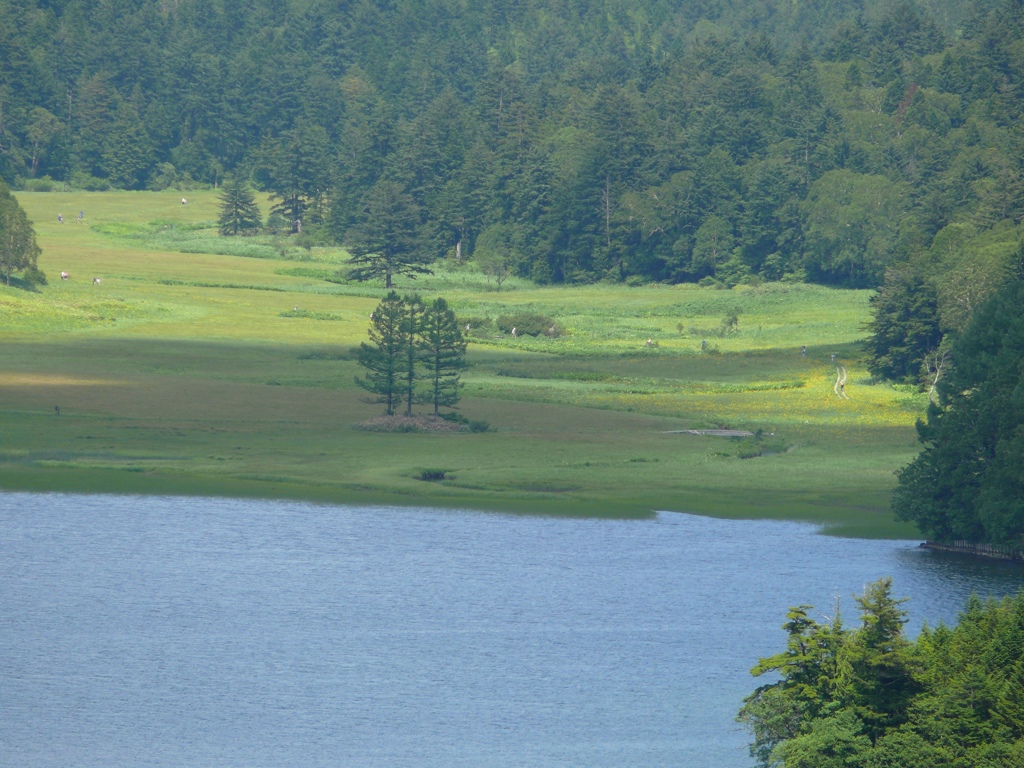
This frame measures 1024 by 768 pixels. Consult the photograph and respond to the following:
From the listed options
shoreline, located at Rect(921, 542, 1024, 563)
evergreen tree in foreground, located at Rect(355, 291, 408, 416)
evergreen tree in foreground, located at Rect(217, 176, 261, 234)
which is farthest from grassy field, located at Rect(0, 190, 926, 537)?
evergreen tree in foreground, located at Rect(217, 176, 261, 234)

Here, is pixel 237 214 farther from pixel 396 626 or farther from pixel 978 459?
pixel 396 626

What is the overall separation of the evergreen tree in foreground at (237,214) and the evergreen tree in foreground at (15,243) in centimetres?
5704

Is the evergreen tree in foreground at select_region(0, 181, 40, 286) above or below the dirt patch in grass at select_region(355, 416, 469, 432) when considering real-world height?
A: above

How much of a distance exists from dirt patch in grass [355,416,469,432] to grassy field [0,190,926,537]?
3.31 ft

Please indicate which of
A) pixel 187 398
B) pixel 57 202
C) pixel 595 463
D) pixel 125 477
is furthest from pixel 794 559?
pixel 57 202

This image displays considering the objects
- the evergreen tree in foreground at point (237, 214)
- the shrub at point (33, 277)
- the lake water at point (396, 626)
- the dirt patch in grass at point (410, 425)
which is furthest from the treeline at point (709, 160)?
the lake water at point (396, 626)

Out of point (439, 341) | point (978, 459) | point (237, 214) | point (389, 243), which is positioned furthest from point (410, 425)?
point (237, 214)

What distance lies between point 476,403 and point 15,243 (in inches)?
1991

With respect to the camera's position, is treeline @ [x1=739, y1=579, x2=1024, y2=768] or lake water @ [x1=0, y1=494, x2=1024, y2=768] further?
lake water @ [x1=0, y1=494, x2=1024, y2=768]

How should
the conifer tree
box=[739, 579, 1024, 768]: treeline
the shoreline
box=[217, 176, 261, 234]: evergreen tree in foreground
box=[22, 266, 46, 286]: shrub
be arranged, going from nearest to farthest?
box=[739, 579, 1024, 768]: treeline < the shoreline < box=[22, 266, 46, 286]: shrub < the conifer tree < box=[217, 176, 261, 234]: evergreen tree in foreground

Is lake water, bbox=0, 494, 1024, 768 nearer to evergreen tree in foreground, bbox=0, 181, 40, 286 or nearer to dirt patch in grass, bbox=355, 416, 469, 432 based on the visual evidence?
dirt patch in grass, bbox=355, 416, 469, 432

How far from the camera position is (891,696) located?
32.5m

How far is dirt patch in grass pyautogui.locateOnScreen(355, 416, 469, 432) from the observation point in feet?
248

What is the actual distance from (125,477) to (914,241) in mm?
65582
